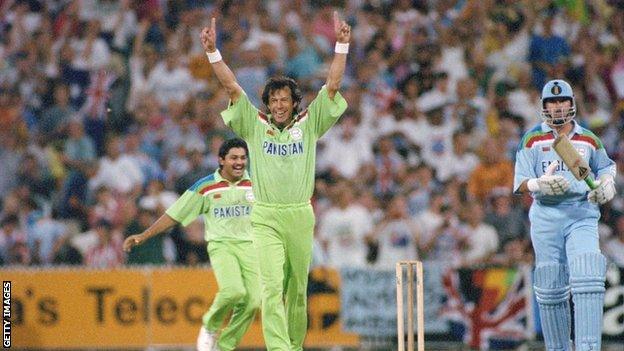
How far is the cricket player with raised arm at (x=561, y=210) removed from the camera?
416 inches

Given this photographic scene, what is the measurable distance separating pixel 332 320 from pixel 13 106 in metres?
5.23

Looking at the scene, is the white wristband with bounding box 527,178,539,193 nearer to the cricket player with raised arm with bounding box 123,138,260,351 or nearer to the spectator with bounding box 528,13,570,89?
the cricket player with raised arm with bounding box 123,138,260,351

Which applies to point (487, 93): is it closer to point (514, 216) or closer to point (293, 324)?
point (514, 216)

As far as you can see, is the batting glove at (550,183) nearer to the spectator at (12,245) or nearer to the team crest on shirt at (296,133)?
the team crest on shirt at (296,133)

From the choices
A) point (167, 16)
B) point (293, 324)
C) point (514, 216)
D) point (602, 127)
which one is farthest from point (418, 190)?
point (293, 324)

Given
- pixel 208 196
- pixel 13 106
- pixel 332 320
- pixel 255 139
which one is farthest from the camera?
pixel 13 106

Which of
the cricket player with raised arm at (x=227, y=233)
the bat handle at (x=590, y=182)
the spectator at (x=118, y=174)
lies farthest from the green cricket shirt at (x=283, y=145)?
the spectator at (x=118, y=174)

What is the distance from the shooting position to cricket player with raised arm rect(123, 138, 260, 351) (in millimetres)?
12852

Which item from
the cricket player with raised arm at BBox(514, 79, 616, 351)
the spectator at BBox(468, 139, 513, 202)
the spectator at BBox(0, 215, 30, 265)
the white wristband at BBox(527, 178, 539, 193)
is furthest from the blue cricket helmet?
the spectator at BBox(0, 215, 30, 265)

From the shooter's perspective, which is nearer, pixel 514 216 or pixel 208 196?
pixel 208 196

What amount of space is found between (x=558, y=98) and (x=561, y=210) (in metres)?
0.84

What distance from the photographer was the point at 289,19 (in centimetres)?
1859

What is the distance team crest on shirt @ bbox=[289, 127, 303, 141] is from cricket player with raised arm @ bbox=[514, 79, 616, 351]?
169 cm

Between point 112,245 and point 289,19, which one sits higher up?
point 289,19
